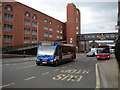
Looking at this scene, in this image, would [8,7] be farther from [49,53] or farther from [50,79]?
[50,79]

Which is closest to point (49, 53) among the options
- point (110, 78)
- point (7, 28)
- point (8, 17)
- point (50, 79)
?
point (50, 79)

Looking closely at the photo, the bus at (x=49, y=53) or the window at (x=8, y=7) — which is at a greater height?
the window at (x=8, y=7)

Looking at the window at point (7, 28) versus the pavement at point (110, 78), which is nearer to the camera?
the pavement at point (110, 78)

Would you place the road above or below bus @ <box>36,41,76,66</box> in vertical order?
below

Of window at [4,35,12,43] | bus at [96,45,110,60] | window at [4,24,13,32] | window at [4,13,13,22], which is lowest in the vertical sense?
bus at [96,45,110,60]

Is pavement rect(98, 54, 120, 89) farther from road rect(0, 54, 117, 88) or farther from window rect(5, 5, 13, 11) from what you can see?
window rect(5, 5, 13, 11)

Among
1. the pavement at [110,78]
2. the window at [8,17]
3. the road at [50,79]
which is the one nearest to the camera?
the pavement at [110,78]

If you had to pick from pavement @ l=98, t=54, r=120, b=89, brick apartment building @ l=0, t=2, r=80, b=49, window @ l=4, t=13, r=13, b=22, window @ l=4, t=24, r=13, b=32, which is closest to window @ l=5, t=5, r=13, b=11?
brick apartment building @ l=0, t=2, r=80, b=49

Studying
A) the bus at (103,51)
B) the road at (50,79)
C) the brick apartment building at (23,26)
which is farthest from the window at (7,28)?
the road at (50,79)

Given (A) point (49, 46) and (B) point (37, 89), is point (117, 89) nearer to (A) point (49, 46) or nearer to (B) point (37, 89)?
(B) point (37, 89)

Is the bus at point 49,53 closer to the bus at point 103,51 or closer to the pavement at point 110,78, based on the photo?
the pavement at point 110,78

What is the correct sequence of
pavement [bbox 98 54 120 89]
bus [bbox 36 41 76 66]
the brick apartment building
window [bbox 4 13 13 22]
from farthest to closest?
1. the brick apartment building
2. window [bbox 4 13 13 22]
3. bus [bbox 36 41 76 66]
4. pavement [bbox 98 54 120 89]

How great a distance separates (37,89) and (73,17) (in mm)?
71474

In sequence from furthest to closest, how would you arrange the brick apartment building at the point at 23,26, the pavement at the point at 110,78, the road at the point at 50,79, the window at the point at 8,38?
the brick apartment building at the point at 23,26 < the window at the point at 8,38 < the road at the point at 50,79 < the pavement at the point at 110,78
